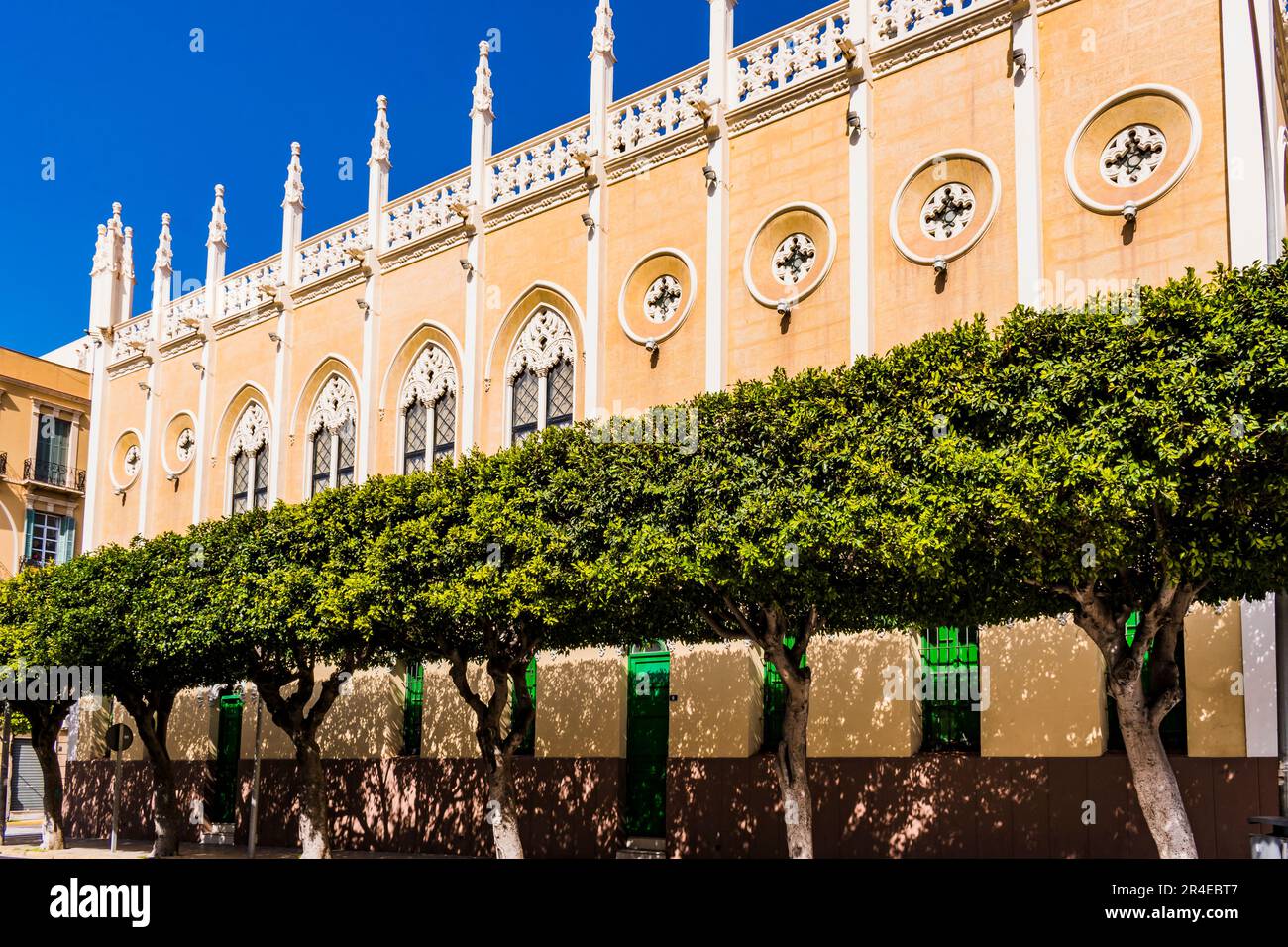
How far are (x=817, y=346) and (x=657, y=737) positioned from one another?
331 inches

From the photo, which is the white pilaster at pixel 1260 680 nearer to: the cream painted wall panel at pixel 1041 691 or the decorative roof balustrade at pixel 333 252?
the cream painted wall panel at pixel 1041 691

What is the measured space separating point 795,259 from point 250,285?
1831 cm

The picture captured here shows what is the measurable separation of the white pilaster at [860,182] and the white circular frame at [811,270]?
0.51 metres

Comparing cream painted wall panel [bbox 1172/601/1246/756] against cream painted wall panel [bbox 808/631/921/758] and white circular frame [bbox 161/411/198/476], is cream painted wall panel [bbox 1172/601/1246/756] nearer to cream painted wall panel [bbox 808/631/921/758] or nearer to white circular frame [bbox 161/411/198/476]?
cream painted wall panel [bbox 808/631/921/758]

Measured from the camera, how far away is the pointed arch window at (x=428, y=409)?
31.1m

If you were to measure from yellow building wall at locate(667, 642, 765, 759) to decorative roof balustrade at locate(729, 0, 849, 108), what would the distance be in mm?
10791

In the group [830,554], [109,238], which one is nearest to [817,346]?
[830,554]

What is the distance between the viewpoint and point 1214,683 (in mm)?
19578

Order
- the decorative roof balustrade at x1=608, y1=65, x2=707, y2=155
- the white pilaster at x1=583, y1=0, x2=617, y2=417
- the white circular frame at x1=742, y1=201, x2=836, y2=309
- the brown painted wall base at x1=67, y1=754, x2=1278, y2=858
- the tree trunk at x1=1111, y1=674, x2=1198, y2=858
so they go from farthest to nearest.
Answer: the white pilaster at x1=583, y1=0, x2=617, y2=417 < the decorative roof balustrade at x1=608, y1=65, x2=707, y2=155 < the white circular frame at x1=742, y1=201, x2=836, y2=309 < the brown painted wall base at x1=67, y1=754, x2=1278, y2=858 < the tree trunk at x1=1111, y1=674, x2=1198, y2=858

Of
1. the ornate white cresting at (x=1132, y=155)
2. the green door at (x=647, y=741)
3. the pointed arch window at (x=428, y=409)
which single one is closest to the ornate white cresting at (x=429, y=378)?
the pointed arch window at (x=428, y=409)

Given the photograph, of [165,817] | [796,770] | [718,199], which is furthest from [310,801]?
[718,199]

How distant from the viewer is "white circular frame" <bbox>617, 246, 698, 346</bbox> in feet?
85.9

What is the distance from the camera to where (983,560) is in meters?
15.4

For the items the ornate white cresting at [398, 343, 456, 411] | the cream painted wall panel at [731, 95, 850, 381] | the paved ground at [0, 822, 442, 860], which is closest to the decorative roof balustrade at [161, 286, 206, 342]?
the ornate white cresting at [398, 343, 456, 411]
